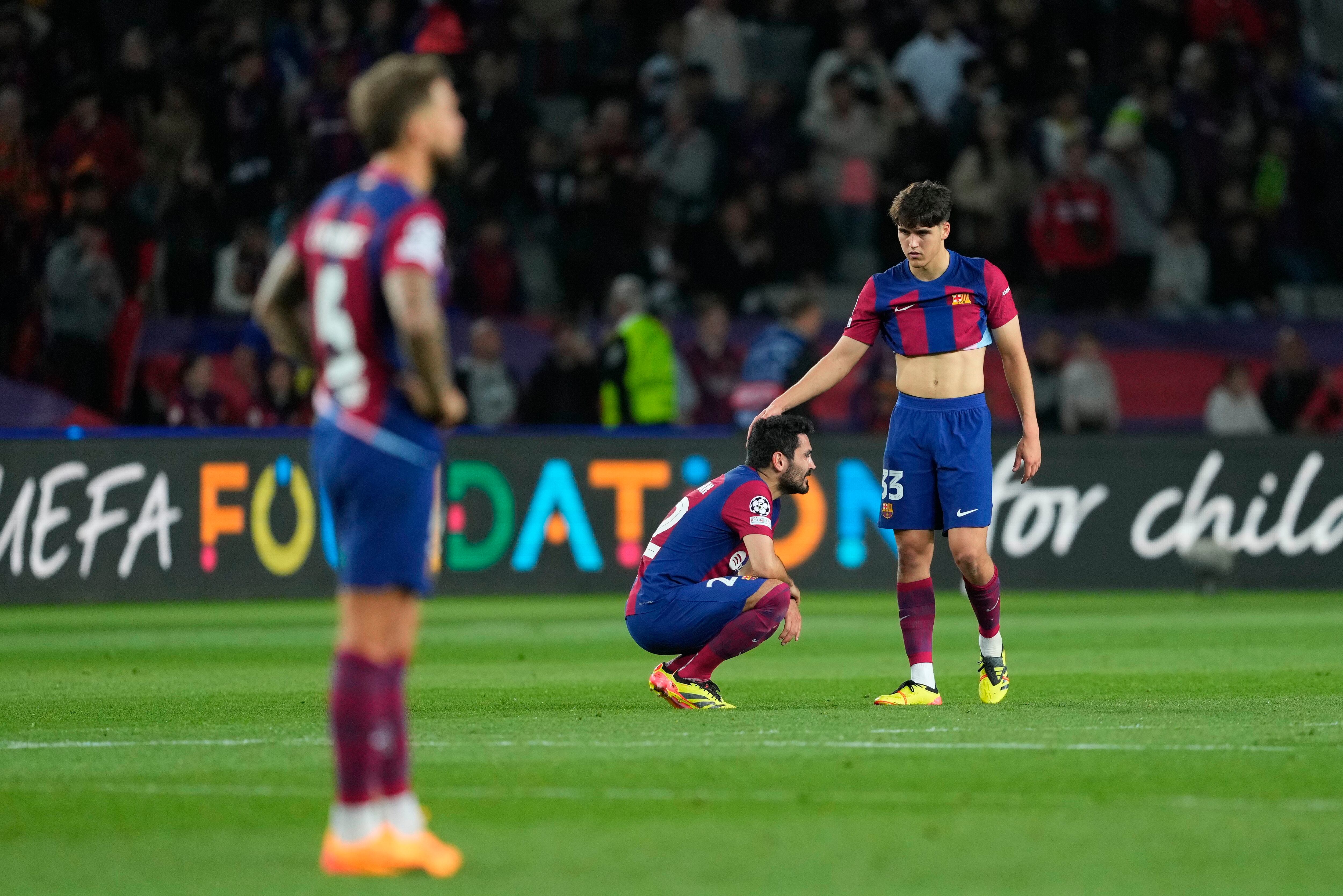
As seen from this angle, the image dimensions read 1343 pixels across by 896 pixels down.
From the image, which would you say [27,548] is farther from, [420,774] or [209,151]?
[420,774]

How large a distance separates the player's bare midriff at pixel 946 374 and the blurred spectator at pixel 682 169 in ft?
38.5

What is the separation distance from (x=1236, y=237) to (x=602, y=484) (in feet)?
25.8

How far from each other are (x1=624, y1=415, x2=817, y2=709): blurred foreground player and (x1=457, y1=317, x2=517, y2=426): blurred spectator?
9.56 m

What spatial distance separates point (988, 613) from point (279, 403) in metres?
10.4

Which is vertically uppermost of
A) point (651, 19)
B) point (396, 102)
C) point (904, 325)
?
point (651, 19)

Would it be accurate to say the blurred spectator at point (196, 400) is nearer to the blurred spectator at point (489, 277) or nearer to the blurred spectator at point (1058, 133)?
the blurred spectator at point (489, 277)

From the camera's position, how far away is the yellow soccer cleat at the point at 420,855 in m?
5.04

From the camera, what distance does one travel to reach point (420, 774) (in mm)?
6840

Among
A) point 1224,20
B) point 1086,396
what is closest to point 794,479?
point 1086,396

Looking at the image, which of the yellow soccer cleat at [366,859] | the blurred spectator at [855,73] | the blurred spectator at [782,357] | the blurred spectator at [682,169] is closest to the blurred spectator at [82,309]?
the blurred spectator at [682,169]

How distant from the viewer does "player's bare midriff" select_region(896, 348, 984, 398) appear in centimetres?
927

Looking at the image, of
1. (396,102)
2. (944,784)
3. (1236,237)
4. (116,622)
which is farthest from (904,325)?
(1236,237)

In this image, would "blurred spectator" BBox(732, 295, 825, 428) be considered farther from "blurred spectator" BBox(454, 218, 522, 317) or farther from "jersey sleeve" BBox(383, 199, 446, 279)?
"jersey sleeve" BBox(383, 199, 446, 279)

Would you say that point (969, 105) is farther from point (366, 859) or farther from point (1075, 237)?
point (366, 859)
